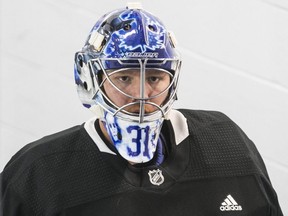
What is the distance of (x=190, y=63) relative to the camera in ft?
8.57

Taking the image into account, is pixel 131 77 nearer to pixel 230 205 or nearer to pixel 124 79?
pixel 124 79

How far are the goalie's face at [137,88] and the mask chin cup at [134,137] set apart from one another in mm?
35

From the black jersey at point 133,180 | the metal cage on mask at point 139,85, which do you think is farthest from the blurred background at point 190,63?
the metal cage on mask at point 139,85

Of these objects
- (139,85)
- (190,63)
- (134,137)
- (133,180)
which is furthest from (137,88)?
(190,63)

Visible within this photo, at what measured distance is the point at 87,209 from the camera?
165 cm

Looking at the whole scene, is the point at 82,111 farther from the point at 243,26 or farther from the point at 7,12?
the point at 243,26

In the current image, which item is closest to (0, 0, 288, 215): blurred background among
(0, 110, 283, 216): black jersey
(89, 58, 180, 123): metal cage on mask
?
(0, 110, 283, 216): black jersey

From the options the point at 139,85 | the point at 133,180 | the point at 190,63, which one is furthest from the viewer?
the point at 190,63

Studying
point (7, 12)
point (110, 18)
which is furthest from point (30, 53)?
point (110, 18)

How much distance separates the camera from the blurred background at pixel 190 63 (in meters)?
2.57

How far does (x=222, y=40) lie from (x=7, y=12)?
73 cm

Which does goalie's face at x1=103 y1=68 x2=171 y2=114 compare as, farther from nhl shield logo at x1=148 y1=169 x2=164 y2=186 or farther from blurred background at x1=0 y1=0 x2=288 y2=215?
blurred background at x1=0 y1=0 x2=288 y2=215

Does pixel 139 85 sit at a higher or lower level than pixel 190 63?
higher

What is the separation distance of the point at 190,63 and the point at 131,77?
104cm
